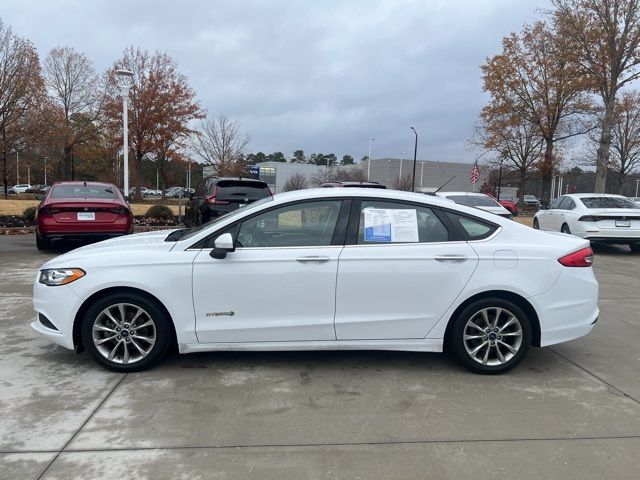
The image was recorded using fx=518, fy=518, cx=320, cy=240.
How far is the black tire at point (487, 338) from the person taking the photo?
172 inches

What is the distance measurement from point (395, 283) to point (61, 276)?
9.14 feet

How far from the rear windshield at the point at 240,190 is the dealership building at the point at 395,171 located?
208ft

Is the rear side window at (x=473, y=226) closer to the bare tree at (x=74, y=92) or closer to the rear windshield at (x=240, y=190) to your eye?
the rear windshield at (x=240, y=190)

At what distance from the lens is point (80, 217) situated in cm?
1017

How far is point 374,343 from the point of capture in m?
4.39

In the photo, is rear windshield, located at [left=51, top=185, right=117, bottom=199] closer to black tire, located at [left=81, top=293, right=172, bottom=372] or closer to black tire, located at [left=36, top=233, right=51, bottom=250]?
black tire, located at [left=36, top=233, right=51, bottom=250]

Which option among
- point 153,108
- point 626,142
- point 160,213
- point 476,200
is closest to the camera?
point 476,200

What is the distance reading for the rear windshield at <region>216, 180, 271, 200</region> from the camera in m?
11.4

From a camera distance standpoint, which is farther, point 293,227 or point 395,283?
point 293,227

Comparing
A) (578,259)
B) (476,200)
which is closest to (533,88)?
(476,200)

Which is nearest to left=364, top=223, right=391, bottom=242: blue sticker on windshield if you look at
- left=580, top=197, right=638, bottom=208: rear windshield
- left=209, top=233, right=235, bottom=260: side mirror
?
left=209, top=233, right=235, bottom=260: side mirror

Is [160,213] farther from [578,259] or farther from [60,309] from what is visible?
[578,259]

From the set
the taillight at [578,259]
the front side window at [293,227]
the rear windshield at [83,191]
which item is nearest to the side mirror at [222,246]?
the front side window at [293,227]

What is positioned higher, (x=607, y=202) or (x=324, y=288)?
(x=607, y=202)
